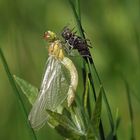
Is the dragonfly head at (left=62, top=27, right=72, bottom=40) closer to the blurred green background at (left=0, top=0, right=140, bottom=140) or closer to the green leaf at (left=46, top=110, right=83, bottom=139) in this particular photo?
the green leaf at (left=46, top=110, right=83, bottom=139)

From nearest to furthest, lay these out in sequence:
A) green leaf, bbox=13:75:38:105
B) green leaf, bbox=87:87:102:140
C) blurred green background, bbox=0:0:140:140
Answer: green leaf, bbox=87:87:102:140 < green leaf, bbox=13:75:38:105 < blurred green background, bbox=0:0:140:140

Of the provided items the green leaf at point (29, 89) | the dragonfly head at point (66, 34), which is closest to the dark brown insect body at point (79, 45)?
the dragonfly head at point (66, 34)

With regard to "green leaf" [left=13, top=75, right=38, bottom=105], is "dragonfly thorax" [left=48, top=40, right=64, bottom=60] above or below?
above

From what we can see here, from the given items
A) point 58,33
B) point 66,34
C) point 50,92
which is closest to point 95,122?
point 50,92

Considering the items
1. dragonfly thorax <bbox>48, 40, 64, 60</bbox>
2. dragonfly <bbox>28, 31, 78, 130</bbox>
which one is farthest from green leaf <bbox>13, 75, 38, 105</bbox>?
dragonfly thorax <bbox>48, 40, 64, 60</bbox>

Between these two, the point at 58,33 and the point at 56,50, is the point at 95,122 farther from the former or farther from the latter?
the point at 58,33

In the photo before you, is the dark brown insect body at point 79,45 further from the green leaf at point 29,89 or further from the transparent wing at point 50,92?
the green leaf at point 29,89
